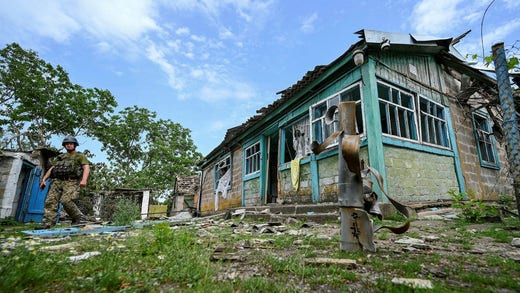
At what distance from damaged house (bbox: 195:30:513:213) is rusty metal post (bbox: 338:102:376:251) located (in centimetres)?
303

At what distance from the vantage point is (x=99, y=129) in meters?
17.4

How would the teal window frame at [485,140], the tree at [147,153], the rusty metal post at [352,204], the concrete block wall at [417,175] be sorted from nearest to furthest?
the rusty metal post at [352,204] → the concrete block wall at [417,175] → the teal window frame at [485,140] → the tree at [147,153]

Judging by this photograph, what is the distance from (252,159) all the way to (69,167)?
6.04 metres

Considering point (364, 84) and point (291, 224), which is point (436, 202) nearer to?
point (364, 84)

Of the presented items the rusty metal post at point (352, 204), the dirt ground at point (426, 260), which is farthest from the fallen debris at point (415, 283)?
the rusty metal post at point (352, 204)

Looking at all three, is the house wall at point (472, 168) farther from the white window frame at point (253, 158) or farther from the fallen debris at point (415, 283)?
the fallen debris at point (415, 283)

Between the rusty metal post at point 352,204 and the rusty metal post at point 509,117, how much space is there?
3391mm

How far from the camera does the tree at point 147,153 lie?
67.8ft

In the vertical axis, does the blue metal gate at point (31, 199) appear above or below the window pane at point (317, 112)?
below

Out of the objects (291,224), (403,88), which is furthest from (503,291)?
(403,88)

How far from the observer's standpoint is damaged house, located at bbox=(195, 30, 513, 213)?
5090mm

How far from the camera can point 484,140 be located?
7.70 m

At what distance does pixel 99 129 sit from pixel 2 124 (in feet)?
15.9

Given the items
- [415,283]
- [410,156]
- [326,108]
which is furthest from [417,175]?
[415,283]
